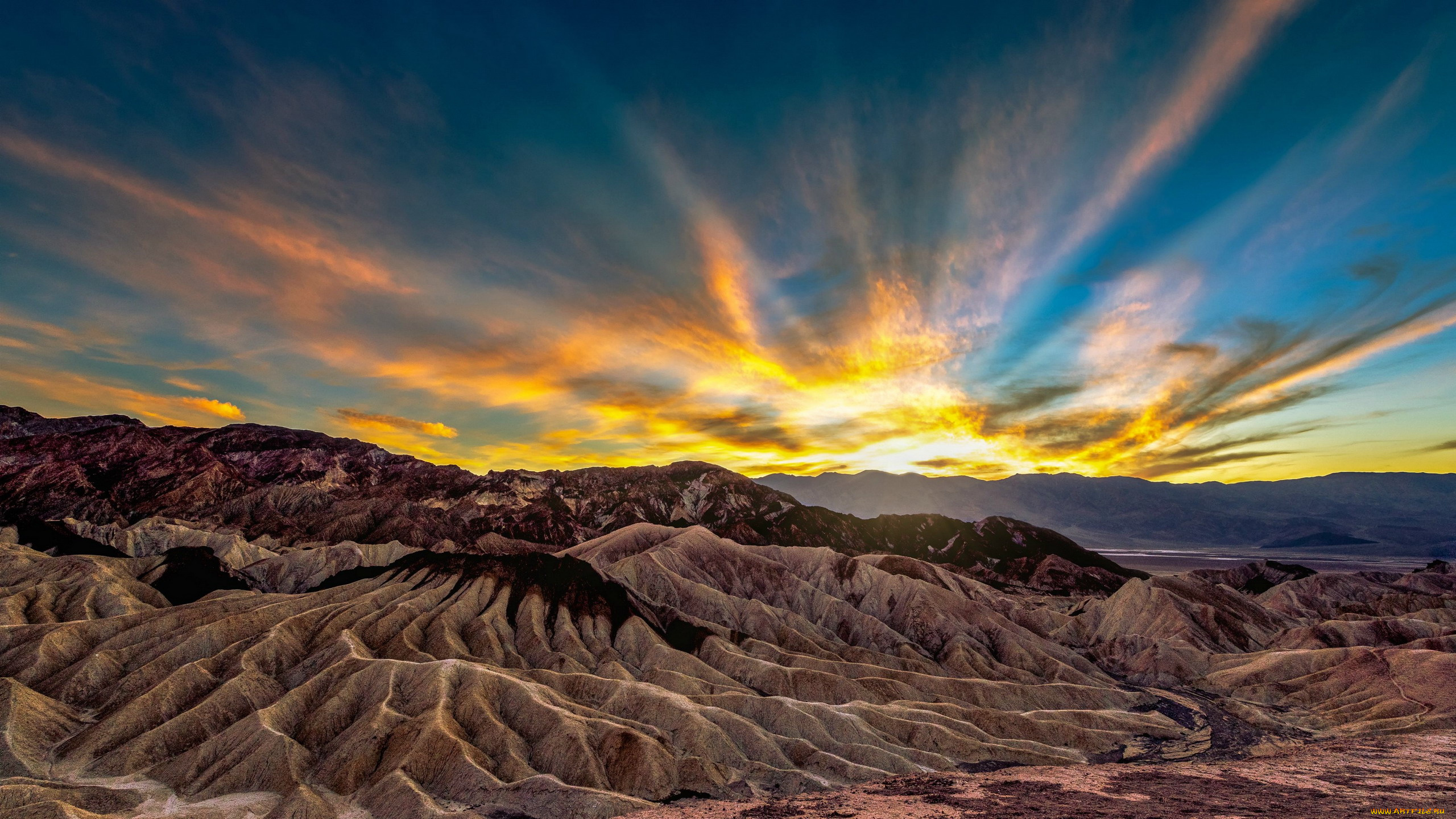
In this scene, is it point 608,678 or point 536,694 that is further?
point 608,678

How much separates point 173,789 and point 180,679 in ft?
63.7

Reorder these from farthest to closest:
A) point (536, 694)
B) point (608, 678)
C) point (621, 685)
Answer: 1. point (608, 678)
2. point (621, 685)
3. point (536, 694)

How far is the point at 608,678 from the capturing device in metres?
87.6

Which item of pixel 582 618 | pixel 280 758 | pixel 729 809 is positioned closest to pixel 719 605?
pixel 582 618

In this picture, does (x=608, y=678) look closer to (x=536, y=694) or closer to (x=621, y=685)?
(x=621, y=685)

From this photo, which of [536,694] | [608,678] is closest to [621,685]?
[608,678]

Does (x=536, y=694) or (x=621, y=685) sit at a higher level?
(x=536, y=694)

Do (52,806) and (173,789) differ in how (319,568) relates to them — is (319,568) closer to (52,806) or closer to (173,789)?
(173,789)

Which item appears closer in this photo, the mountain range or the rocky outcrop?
the mountain range

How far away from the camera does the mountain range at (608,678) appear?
2391 inches

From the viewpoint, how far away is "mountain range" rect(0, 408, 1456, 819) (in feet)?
199

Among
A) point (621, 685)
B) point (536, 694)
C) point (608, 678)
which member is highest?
point (536, 694)

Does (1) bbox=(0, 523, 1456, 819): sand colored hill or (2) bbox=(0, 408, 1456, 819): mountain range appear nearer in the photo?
(2) bbox=(0, 408, 1456, 819): mountain range

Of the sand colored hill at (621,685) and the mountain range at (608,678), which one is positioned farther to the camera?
the sand colored hill at (621,685)
